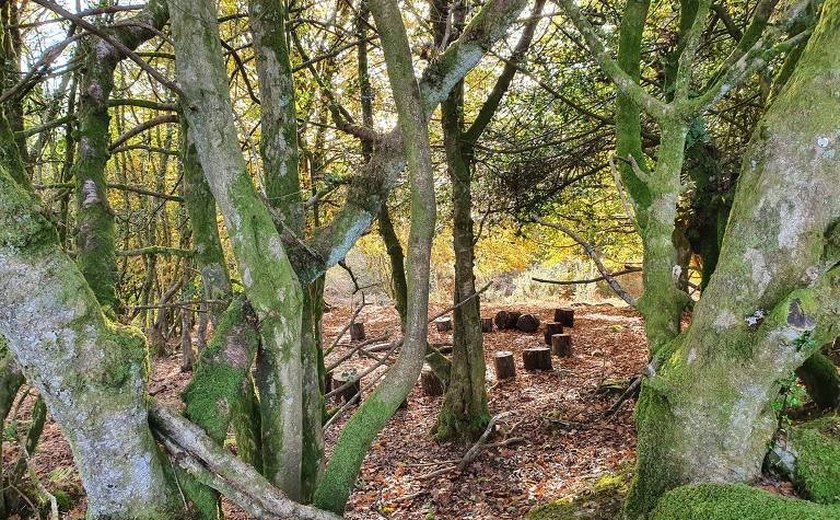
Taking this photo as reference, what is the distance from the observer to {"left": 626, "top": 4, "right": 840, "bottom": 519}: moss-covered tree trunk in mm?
2096

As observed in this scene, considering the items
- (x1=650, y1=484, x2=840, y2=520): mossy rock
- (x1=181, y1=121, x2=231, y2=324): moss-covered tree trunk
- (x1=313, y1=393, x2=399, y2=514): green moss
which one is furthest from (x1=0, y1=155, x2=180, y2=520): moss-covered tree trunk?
(x1=650, y1=484, x2=840, y2=520): mossy rock

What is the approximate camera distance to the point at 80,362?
1737mm

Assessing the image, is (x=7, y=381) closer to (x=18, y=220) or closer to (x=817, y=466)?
(x=18, y=220)

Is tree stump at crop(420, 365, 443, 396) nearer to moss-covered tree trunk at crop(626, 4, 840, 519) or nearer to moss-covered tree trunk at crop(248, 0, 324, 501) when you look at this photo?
moss-covered tree trunk at crop(248, 0, 324, 501)

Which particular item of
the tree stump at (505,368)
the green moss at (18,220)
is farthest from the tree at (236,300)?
the tree stump at (505,368)

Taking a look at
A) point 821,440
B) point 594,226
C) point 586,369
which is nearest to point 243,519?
point 821,440

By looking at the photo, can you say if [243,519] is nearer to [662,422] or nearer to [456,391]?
[456,391]

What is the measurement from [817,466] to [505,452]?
326cm

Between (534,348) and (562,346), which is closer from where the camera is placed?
(534,348)

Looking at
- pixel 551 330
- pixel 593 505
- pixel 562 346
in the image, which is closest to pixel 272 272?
pixel 593 505

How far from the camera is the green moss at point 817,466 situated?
7.54ft

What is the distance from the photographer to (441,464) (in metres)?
5.18

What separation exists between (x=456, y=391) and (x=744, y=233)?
13.2ft

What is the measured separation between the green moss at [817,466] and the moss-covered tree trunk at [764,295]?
0.77 ft
